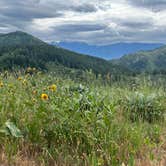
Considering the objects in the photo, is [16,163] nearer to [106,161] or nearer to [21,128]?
[21,128]

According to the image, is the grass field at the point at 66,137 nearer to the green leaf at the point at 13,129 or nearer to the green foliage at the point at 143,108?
the green leaf at the point at 13,129

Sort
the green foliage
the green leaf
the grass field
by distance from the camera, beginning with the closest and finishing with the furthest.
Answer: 1. the grass field
2. the green leaf
3. the green foliage

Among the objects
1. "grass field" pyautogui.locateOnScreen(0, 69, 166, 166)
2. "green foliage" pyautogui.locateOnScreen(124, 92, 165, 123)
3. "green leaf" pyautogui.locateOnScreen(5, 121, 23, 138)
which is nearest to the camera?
"grass field" pyautogui.locateOnScreen(0, 69, 166, 166)

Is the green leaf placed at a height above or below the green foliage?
above

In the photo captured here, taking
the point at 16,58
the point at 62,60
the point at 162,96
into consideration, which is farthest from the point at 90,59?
the point at 162,96

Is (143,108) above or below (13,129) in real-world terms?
below

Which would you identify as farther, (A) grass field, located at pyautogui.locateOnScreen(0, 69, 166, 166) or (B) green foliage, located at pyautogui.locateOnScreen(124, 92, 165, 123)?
(B) green foliage, located at pyautogui.locateOnScreen(124, 92, 165, 123)

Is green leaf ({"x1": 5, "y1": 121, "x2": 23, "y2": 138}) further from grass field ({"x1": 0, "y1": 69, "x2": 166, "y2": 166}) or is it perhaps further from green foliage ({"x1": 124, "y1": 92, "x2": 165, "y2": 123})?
green foliage ({"x1": 124, "y1": 92, "x2": 165, "y2": 123})

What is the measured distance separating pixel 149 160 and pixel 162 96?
10.2 feet

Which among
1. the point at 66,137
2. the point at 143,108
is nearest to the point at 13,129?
the point at 66,137

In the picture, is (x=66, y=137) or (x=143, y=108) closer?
(x=66, y=137)

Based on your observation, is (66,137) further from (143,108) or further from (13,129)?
(143,108)

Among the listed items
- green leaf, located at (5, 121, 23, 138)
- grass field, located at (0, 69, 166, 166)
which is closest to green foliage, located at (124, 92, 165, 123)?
grass field, located at (0, 69, 166, 166)

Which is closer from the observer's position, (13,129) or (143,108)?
(13,129)
